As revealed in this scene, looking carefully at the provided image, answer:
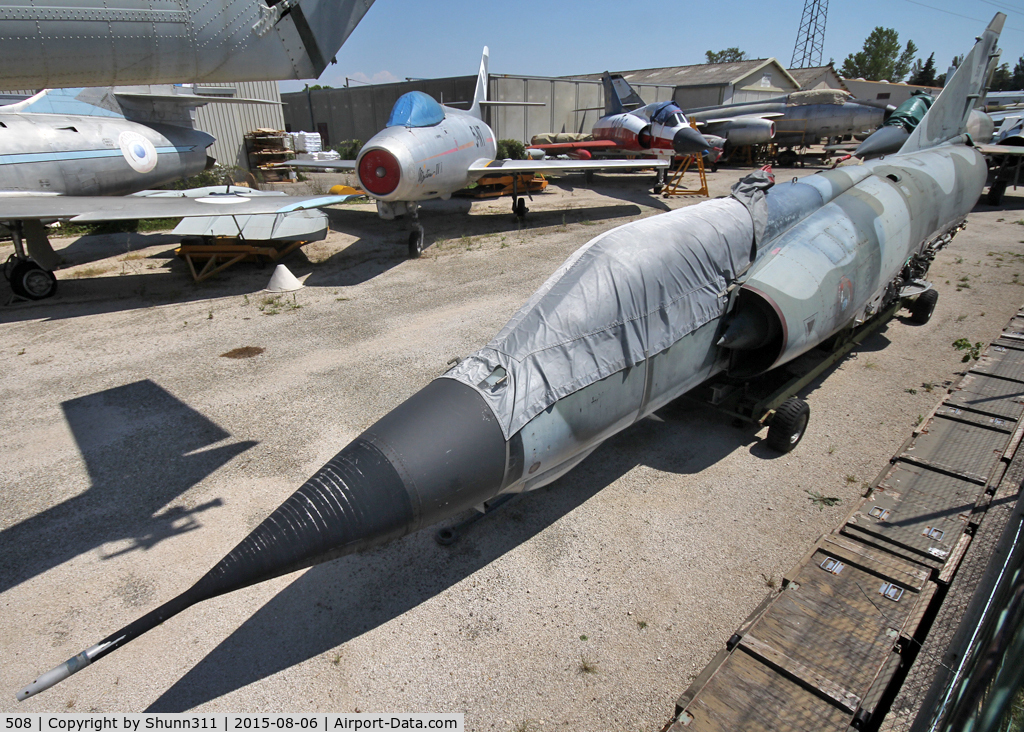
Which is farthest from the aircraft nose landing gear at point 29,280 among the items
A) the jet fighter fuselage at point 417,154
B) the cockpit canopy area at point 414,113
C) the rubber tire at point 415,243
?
the cockpit canopy area at point 414,113

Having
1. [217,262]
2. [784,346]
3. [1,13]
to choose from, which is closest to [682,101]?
[217,262]

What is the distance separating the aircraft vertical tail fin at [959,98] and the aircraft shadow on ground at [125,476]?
39.8 feet

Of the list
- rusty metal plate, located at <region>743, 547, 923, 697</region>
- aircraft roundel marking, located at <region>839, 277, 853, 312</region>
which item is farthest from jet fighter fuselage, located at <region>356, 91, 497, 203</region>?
rusty metal plate, located at <region>743, 547, 923, 697</region>

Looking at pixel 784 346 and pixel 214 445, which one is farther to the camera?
pixel 214 445

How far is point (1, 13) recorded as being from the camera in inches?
125

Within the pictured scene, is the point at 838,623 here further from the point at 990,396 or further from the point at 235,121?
the point at 235,121

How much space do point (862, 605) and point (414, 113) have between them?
12.2m

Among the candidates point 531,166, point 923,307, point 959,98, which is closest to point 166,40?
point 923,307

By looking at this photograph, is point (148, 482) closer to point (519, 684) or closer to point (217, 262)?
point (519, 684)

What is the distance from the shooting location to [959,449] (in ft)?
15.5

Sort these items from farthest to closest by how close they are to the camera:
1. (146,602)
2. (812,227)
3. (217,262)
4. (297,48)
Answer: (217,262)
(812,227)
(297,48)
(146,602)

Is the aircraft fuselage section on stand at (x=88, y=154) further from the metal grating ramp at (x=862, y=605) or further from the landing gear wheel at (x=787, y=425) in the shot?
the metal grating ramp at (x=862, y=605)

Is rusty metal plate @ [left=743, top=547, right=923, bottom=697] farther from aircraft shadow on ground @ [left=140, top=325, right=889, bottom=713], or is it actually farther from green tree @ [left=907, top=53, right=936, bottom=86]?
green tree @ [left=907, top=53, right=936, bottom=86]

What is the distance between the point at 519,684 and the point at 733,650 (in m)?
1.30
